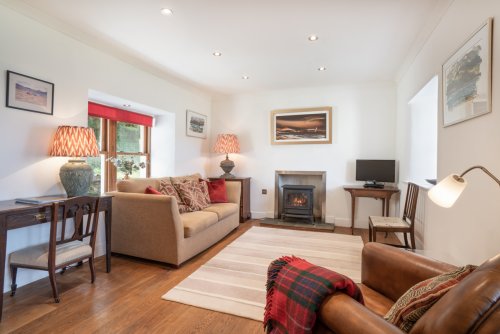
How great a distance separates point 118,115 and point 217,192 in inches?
71.5

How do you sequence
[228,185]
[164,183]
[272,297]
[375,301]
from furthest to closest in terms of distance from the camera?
1. [228,185]
2. [164,183]
3. [375,301]
4. [272,297]

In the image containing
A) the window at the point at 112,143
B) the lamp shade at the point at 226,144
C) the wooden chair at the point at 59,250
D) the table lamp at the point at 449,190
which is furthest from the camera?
the lamp shade at the point at 226,144

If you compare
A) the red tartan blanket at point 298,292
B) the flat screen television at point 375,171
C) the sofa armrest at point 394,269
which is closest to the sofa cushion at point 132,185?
the red tartan blanket at point 298,292

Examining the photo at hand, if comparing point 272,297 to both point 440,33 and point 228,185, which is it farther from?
point 228,185

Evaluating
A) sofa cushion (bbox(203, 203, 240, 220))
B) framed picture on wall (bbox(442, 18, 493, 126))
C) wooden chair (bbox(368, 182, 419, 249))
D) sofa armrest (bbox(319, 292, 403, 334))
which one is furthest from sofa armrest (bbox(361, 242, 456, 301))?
sofa cushion (bbox(203, 203, 240, 220))

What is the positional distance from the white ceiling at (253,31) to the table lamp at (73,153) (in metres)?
1.06

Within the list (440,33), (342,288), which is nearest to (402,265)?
(342,288)

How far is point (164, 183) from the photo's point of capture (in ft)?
10.7

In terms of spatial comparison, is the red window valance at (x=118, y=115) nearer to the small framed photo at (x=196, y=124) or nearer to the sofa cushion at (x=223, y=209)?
the small framed photo at (x=196, y=124)

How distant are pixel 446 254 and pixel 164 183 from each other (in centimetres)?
299

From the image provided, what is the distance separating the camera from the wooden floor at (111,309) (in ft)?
5.67

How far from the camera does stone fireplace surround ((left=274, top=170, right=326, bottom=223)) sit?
4563 mm

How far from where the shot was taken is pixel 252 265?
8.95 ft

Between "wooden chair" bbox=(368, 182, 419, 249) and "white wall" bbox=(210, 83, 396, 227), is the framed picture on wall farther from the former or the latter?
"white wall" bbox=(210, 83, 396, 227)
